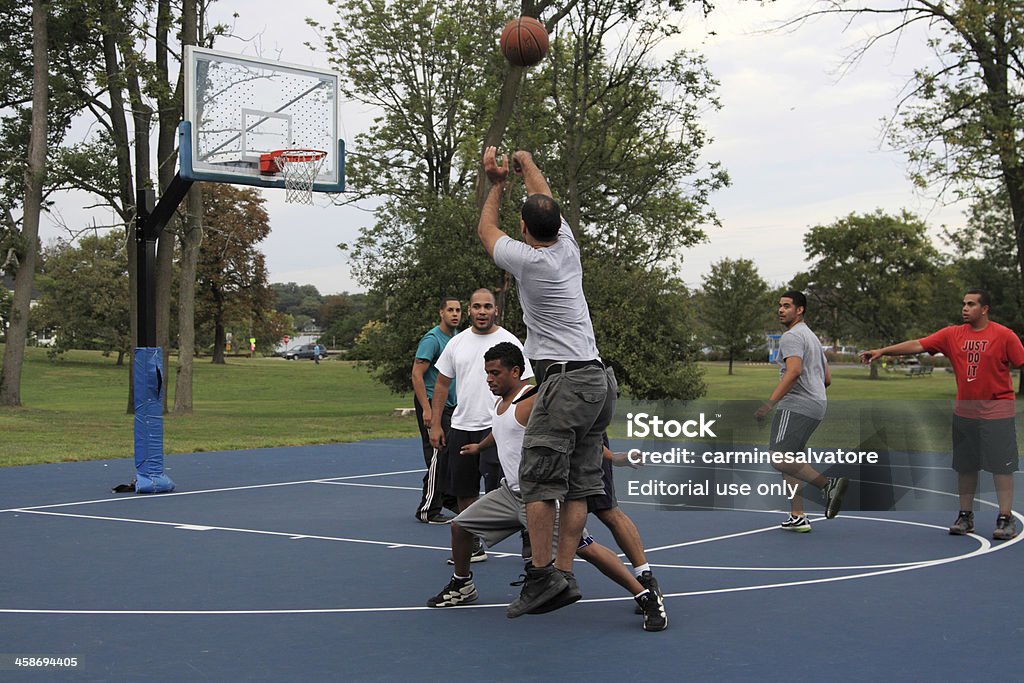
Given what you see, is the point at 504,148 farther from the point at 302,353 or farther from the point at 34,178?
the point at 302,353

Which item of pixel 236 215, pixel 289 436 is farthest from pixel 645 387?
pixel 236 215

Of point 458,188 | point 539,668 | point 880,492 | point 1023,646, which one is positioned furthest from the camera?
point 458,188

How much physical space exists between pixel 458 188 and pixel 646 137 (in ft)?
23.8

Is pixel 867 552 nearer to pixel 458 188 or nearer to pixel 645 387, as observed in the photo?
pixel 645 387

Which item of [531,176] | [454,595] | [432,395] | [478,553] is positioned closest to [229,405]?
[432,395]

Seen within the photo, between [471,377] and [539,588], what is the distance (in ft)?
9.47

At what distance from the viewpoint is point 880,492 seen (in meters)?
11.7

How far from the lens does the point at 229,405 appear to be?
125ft

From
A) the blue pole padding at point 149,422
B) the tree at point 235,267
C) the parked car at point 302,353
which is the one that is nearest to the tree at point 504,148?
the blue pole padding at point 149,422

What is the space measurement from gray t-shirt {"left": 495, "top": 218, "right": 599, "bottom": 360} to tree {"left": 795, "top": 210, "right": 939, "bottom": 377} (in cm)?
6165

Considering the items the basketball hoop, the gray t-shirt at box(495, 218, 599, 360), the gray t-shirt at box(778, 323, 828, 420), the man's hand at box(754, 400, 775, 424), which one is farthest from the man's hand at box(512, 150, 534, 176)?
the basketball hoop

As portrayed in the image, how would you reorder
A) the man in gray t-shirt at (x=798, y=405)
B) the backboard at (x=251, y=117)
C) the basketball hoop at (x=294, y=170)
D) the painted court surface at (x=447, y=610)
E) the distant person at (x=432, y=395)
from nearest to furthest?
1. the painted court surface at (x=447, y=610)
2. the distant person at (x=432, y=395)
3. the man in gray t-shirt at (x=798, y=405)
4. the backboard at (x=251, y=117)
5. the basketball hoop at (x=294, y=170)

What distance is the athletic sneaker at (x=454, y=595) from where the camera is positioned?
654 centimetres

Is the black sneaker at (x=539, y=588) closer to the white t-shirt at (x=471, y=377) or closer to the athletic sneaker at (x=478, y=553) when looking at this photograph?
the athletic sneaker at (x=478, y=553)
